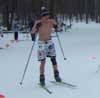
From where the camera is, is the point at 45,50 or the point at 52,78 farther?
the point at 52,78

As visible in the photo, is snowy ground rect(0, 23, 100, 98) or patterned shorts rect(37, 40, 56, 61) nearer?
snowy ground rect(0, 23, 100, 98)

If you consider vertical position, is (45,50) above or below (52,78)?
above

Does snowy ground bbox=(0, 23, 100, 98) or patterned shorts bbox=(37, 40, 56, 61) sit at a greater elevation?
patterned shorts bbox=(37, 40, 56, 61)

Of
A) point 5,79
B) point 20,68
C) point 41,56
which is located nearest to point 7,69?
point 20,68

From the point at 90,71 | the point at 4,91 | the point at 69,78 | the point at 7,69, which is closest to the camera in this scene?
the point at 4,91

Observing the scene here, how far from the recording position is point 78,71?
487 inches

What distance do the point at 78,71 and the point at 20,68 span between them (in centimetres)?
207

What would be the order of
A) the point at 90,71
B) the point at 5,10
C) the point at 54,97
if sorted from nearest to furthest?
the point at 54,97, the point at 90,71, the point at 5,10

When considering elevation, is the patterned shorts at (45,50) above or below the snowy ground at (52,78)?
above

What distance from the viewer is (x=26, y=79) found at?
1104 cm

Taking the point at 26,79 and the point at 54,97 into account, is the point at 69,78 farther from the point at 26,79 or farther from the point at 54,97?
the point at 54,97

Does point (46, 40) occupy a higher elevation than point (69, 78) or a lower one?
higher

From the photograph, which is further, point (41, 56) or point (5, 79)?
point (5, 79)

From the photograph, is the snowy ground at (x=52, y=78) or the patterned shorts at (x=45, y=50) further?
the patterned shorts at (x=45, y=50)
